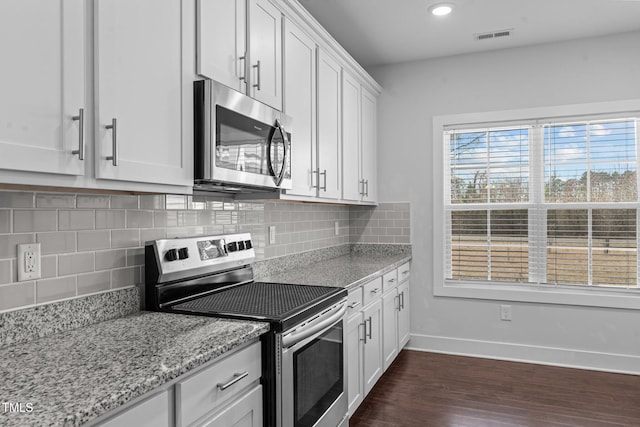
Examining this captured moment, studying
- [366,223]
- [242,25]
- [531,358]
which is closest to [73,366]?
[242,25]

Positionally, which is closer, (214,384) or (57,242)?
(214,384)

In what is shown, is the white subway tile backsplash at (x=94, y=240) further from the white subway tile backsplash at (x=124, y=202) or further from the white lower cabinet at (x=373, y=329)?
the white lower cabinet at (x=373, y=329)

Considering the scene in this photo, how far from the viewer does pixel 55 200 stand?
4.91 feet

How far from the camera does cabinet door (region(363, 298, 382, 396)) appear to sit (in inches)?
109

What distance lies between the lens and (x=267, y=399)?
5.27ft

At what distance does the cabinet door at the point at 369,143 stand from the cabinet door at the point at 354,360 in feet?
4.61

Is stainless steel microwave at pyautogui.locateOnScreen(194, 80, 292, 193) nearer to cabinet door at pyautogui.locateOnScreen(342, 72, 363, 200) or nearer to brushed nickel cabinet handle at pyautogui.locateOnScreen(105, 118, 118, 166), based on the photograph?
brushed nickel cabinet handle at pyautogui.locateOnScreen(105, 118, 118, 166)

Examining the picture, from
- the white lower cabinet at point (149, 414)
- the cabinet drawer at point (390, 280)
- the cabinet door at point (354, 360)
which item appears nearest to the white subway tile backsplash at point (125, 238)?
the white lower cabinet at point (149, 414)

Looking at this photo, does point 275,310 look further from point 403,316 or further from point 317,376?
point 403,316

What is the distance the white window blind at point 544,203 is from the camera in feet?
11.6

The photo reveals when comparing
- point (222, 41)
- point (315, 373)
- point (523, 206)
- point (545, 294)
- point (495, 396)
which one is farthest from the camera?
point (523, 206)

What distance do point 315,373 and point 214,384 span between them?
2.34 ft

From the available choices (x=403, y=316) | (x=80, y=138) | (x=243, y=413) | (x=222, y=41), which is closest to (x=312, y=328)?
(x=243, y=413)

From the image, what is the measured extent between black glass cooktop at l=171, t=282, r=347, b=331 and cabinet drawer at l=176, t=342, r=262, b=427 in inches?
5.8
